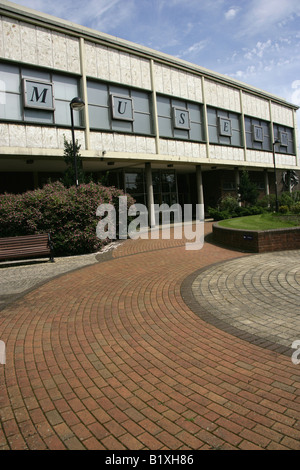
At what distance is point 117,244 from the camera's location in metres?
14.0

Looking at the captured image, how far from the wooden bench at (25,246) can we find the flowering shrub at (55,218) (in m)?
0.91

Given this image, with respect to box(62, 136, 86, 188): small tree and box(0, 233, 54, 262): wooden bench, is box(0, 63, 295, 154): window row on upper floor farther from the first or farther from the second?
box(0, 233, 54, 262): wooden bench

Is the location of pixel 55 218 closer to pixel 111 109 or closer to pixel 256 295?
pixel 256 295

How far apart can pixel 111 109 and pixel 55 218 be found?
9.30m

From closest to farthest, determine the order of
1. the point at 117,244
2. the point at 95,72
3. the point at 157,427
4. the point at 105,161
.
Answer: the point at 157,427 → the point at 117,244 → the point at 95,72 → the point at 105,161

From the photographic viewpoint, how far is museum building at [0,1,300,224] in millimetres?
15203

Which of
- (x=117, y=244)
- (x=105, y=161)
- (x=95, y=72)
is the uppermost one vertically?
(x=95, y=72)

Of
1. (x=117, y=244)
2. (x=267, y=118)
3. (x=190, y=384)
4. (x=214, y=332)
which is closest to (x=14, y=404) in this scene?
(x=190, y=384)

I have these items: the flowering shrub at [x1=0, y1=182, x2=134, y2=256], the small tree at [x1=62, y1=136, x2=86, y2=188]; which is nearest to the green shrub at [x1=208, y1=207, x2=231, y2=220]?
the small tree at [x1=62, y1=136, x2=86, y2=188]

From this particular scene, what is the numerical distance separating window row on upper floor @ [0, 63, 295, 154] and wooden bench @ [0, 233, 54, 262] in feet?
23.9

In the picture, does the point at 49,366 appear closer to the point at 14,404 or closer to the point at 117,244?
the point at 14,404

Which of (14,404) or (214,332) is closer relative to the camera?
(14,404)

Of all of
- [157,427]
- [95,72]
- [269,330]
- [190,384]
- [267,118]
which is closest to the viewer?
[157,427]
